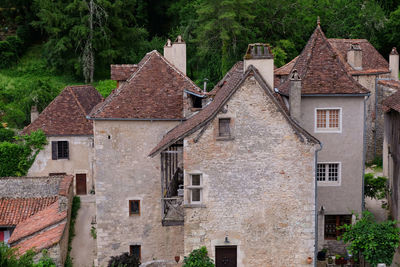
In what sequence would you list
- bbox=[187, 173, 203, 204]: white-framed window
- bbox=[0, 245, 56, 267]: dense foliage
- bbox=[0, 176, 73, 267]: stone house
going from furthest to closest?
bbox=[0, 176, 73, 267]: stone house, bbox=[187, 173, 203, 204]: white-framed window, bbox=[0, 245, 56, 267]: dense foliage

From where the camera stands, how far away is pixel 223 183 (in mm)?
21828

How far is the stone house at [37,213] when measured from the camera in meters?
26.1

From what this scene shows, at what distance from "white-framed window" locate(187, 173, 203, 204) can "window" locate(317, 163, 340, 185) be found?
6.95m

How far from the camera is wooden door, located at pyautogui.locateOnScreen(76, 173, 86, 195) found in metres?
37.4

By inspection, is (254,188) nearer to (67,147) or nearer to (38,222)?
(38,222)

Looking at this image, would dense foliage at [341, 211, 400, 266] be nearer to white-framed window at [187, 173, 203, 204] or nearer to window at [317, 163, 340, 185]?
window at [317, 163, 340, 185]

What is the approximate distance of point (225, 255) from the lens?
871 inches

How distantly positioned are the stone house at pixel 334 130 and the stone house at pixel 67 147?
50.8 ft

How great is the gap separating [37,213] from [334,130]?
53.3ft

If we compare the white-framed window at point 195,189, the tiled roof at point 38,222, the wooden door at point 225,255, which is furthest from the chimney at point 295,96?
the tiled roof at point 38,222

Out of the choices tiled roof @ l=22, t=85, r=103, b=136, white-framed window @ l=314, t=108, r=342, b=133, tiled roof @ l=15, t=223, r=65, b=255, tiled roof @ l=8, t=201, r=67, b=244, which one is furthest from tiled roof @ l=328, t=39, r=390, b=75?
tiled roof @ l=15, t=223, r=65, b=255

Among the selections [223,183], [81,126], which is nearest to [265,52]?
[223,183]

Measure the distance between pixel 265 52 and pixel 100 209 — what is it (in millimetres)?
10985

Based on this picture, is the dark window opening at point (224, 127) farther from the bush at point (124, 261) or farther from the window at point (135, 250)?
the window at point (135, 250)
